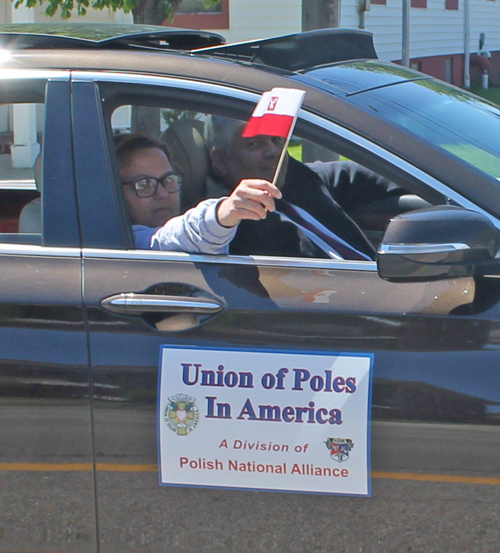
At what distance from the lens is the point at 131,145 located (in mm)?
2457

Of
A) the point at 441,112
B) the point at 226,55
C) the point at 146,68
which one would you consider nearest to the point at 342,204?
the point at 441,112

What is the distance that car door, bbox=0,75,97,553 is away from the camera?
2035 mm

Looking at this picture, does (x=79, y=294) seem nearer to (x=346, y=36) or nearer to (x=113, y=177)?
(x=113, y=177)

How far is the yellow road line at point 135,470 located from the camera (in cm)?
194

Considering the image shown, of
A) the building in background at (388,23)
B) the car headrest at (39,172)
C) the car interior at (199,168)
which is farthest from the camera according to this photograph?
the building in background at (388,23)

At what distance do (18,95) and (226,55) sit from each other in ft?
2.08

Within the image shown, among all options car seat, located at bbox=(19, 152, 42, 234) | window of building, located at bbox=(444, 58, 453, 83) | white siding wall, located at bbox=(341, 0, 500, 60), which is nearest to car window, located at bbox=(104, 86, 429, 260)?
car seat, located at bbox=(19, 152, 42, 234)

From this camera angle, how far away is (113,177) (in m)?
2.17

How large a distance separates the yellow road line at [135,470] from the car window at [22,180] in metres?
0.61

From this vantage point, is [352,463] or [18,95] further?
[18,95]

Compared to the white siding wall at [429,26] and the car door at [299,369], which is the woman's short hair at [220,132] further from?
the white siding wall at [429,26]

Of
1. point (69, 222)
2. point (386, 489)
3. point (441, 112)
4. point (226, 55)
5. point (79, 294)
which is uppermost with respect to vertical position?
point (226, 55)

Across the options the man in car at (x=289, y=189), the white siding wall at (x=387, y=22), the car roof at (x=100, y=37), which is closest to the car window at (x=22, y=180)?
the car roof at (x=100, y=37)

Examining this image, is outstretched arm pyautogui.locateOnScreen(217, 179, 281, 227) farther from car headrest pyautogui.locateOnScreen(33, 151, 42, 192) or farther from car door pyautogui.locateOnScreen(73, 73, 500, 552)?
car headrest pyautogui.locateOnScreen(33, 151, 42, 192)
